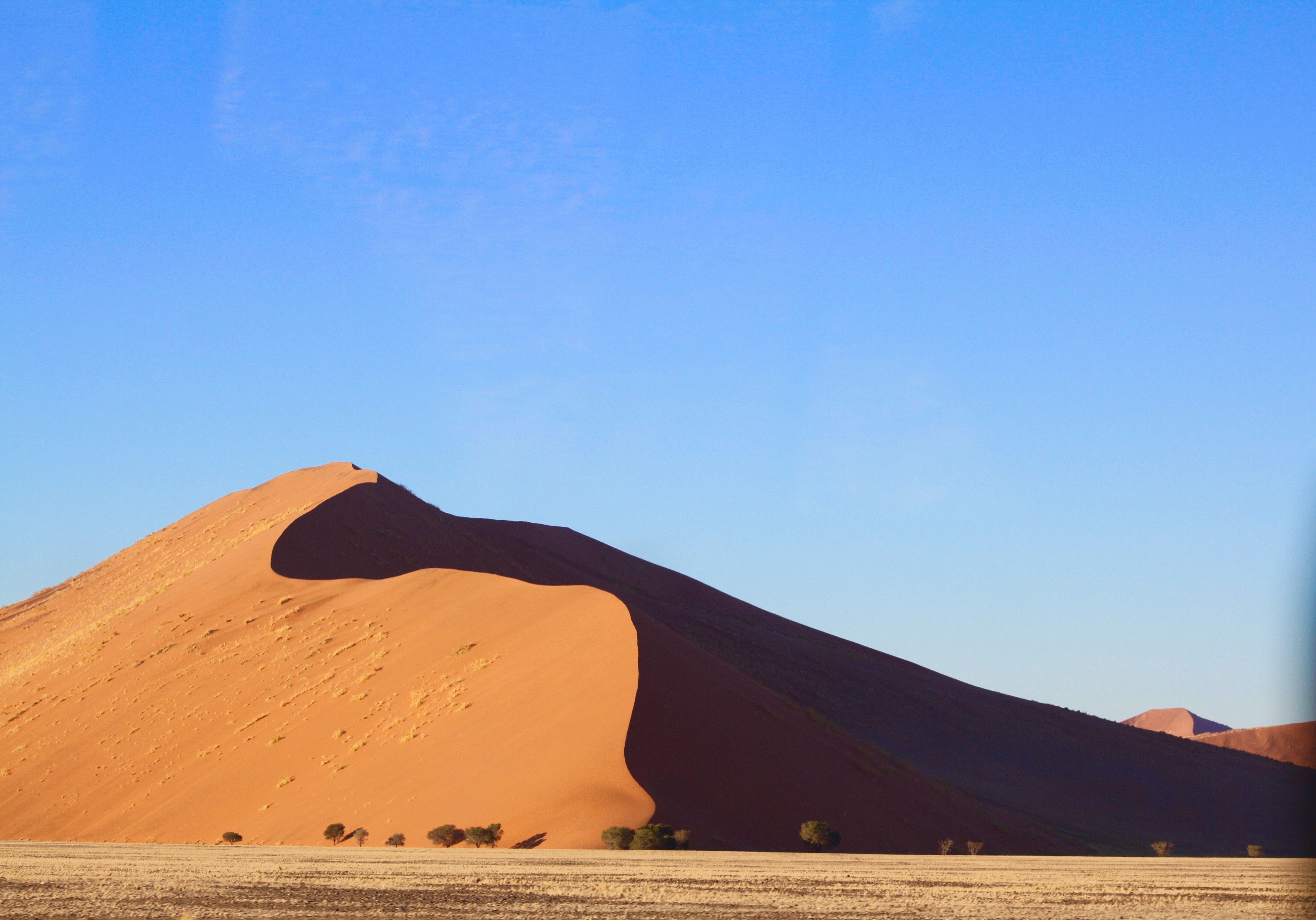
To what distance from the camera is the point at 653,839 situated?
2334 centimetres

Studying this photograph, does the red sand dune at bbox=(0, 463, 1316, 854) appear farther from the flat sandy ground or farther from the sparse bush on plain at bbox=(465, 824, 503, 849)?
the flat sandy ground

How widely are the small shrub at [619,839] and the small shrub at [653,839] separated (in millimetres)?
65

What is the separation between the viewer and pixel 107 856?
86.1ft

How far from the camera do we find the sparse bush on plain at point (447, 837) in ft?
83.4

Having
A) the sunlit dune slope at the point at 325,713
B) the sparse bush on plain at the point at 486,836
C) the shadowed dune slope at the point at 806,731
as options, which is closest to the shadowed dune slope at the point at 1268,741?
the shadowed dune slope at the point at 806,731

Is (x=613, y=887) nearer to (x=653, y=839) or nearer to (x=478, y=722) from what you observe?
(x=653, y=839)

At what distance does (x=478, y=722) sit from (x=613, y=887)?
1427 centimetres

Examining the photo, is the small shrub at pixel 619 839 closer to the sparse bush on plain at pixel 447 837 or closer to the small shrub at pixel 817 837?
the sparse bush on plain at pixel 447 837

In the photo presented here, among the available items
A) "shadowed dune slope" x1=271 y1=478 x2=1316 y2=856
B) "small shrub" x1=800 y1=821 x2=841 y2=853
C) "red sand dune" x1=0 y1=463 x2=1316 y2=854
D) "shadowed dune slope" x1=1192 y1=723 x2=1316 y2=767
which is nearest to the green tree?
"red sand dune" x1=0 y1=463 x2=1316 y2=854

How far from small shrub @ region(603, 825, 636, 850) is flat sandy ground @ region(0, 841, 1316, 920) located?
0.43 metres

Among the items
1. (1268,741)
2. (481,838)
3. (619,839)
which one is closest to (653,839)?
(619,839)

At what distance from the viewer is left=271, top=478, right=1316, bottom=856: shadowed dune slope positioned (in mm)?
28109

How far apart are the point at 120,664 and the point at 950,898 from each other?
137 feet

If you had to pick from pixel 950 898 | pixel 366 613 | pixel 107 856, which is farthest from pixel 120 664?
pixel 950 898
